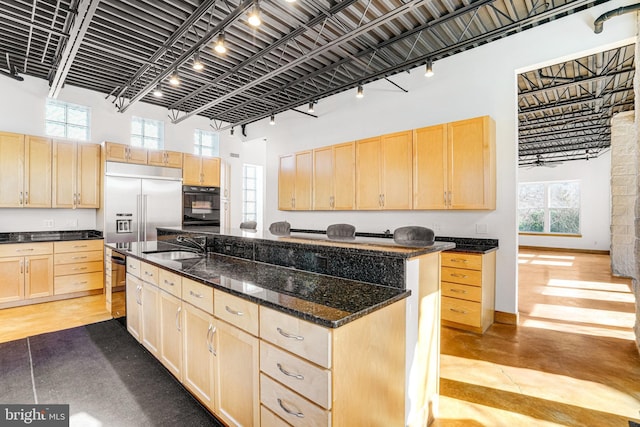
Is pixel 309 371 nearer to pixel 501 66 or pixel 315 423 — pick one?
pixel 315 423

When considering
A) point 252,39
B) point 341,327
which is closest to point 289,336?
point 341,327

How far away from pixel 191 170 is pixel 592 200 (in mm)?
12165

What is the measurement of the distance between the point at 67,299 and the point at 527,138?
11.2 meters

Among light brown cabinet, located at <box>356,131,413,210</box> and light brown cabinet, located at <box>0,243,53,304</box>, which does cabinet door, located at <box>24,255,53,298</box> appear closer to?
light brown cabinet, located at <box>0,243,53,304</box>

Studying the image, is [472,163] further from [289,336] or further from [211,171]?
[211,171]

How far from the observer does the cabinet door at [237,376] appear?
1520 millimetres

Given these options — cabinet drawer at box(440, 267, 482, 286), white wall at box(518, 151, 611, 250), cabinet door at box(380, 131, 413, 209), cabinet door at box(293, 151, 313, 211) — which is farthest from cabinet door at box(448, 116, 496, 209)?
white wall at box(518, 151, 611, 250)

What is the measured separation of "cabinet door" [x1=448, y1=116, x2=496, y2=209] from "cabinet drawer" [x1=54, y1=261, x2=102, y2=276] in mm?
5636

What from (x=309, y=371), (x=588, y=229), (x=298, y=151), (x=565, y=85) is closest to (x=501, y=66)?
(x=565, y=85)

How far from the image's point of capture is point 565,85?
15.9ft

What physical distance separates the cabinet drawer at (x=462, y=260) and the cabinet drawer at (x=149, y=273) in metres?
3.09

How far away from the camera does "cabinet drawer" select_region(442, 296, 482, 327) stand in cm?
343

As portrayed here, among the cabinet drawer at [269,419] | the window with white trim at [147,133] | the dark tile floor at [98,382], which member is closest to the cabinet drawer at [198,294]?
the cabinet drawer at [269,419]

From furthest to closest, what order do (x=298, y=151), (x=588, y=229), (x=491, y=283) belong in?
(x=588, y=229)
(x=298, y=151)
(x=491, y=283)
